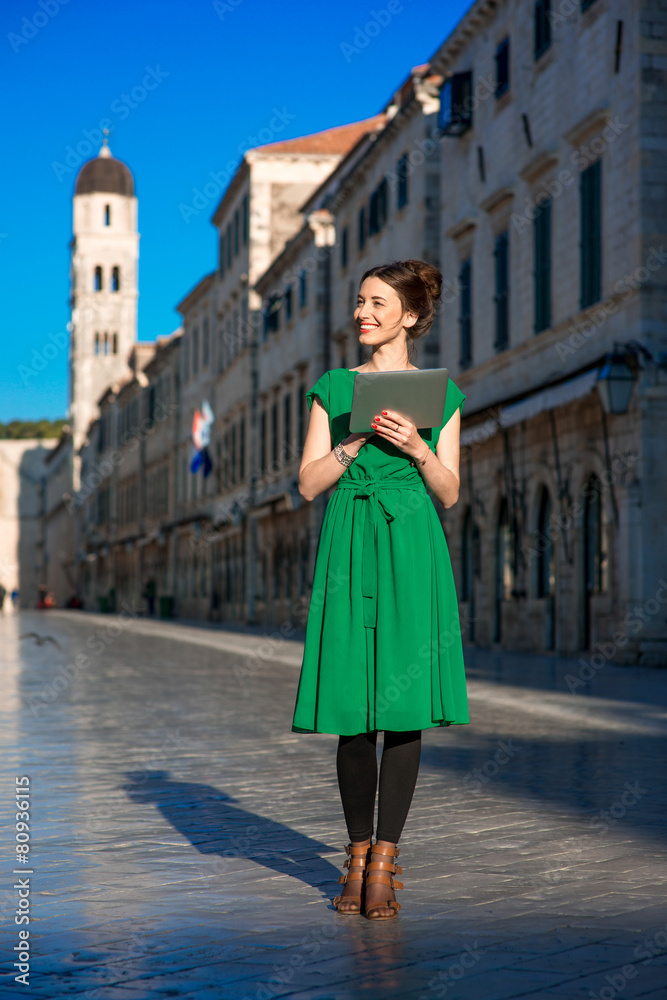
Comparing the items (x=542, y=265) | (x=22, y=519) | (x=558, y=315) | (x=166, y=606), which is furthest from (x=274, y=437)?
(x=22, y=519)

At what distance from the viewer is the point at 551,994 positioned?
3.47 meters

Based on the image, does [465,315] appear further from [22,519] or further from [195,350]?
[22,519]

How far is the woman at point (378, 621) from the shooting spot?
14.1 ft

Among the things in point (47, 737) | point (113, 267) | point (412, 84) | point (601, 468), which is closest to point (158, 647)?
point (601, 468)

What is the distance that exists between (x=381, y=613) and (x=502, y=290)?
2122 centimetres

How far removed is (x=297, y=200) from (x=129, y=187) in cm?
6099

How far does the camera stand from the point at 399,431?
167 inches

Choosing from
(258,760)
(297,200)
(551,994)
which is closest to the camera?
(551,994)

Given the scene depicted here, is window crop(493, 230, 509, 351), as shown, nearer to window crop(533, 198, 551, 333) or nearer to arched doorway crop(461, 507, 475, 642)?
window crop(533, 198, 551, 333)

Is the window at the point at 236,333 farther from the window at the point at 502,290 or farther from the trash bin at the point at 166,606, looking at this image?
the window at the point at 502,290

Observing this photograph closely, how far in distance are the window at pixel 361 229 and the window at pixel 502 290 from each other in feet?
33.6

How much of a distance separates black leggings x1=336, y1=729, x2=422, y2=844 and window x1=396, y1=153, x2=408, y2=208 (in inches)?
1077

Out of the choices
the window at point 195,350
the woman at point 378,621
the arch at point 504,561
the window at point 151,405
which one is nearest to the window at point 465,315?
the arch at point 504,561

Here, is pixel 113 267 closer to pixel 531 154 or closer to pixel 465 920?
pixel 531 154
